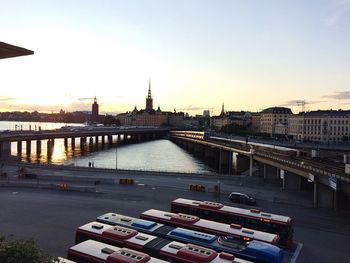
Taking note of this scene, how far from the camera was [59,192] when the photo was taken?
1763 inches

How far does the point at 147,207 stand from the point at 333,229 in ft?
56.9

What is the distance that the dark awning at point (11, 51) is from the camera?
33.4 feet

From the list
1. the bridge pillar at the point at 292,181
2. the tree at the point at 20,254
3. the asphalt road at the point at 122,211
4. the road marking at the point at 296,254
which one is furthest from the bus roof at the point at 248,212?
the bridge pillar at the point at 292,181

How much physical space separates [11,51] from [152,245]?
14.1m

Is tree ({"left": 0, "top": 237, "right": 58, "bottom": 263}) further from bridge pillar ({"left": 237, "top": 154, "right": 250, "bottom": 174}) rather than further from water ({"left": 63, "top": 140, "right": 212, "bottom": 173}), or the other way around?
bridge pillar ({"left": 237, "top": 154, "right": 250, "bottom": 174})

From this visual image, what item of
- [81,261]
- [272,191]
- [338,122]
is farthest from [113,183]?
[338,122]

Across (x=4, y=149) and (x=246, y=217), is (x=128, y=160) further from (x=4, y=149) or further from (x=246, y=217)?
(x=246, y=217)

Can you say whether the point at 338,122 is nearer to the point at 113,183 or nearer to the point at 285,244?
the point at 113,183

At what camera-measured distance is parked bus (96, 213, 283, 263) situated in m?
21.0

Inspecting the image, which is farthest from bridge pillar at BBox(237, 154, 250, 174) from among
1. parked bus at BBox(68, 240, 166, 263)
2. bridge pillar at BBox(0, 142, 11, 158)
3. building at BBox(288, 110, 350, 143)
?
parked bus at BBox(68, 240, 166, 263)

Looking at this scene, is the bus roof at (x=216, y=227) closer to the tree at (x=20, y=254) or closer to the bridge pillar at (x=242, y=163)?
the tree at (x=20, y=254)

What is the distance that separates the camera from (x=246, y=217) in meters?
28.8

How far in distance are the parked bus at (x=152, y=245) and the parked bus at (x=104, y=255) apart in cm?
134

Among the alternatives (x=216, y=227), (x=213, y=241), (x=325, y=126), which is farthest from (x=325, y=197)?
(x=325, y=126)
